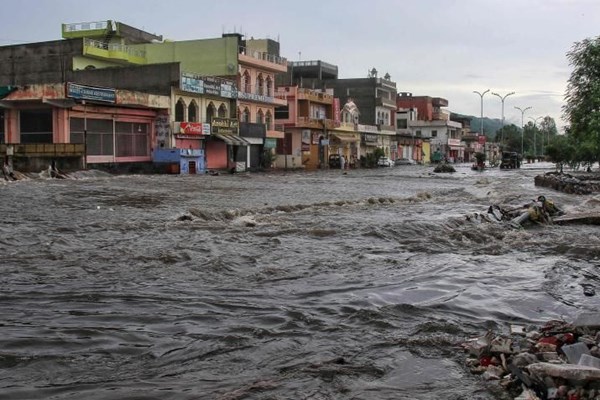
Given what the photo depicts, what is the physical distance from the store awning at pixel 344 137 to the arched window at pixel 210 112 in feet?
72.0

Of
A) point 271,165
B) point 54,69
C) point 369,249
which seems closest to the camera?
point 369,249

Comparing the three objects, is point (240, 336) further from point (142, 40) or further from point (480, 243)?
point (142, 40)

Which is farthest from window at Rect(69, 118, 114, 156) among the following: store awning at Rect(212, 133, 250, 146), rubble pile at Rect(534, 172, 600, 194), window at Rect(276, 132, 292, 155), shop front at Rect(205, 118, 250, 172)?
rubble pile at Rect(534, 172, 600, 194)

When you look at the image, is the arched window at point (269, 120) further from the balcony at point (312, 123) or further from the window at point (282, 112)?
the window at point (282, 112)

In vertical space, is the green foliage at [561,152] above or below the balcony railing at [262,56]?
below

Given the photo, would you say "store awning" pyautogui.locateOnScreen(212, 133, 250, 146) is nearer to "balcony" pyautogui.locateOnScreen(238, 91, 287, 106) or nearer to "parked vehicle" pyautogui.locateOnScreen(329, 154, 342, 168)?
"balcony" pyautogui.locateOnScreen(238, 91, 287, 106)

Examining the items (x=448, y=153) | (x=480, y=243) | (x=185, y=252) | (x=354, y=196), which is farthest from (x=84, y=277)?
(x=448, y=153)

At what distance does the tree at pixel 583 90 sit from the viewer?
117 ft

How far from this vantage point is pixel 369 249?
12234 mm

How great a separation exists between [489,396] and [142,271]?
5.90 metres

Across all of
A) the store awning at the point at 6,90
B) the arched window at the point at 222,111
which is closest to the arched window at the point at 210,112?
the arched window at the point at 222,111

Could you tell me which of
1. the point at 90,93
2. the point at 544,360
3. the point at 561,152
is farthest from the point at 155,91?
the point at 544,360

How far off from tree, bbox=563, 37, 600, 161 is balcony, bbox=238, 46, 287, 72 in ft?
82.3

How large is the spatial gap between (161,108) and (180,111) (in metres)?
2.63
